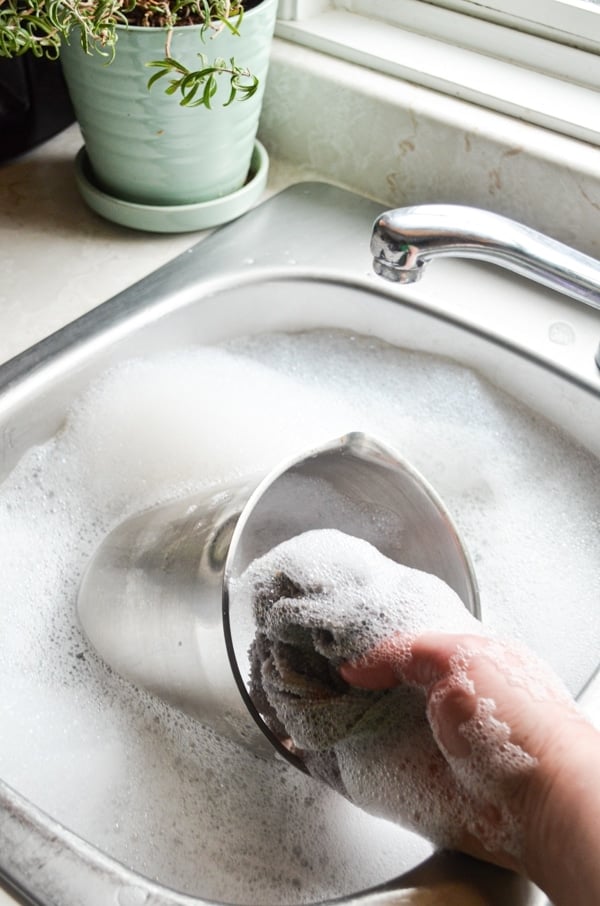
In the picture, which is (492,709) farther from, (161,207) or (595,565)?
(161,207)

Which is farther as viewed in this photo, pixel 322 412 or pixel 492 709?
pixel 322 412

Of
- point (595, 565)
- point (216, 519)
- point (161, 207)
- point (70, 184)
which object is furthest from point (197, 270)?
point (595, 565)

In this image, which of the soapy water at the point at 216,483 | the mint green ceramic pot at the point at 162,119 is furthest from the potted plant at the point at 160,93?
the soapy water at the point at 216,483

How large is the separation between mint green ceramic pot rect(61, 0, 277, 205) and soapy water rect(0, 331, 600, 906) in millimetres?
149

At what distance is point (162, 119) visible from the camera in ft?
2.32

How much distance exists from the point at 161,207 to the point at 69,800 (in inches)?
19.2

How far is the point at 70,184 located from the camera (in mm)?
854

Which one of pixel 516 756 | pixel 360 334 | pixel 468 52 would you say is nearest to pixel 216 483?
pixel 360 334

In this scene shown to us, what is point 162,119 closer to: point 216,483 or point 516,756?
point 216,483

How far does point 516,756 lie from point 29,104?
713 millimetres

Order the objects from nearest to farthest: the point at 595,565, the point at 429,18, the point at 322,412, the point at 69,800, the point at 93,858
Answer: the point at 93,858
the point at 69,800
the point at 595,565
the point at 322,412
the point at 429,18

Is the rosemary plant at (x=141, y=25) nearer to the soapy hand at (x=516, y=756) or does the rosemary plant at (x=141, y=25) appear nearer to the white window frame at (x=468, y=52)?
the white window frame at (x=468, y=52)

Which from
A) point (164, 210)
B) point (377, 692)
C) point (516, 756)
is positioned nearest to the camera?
point (516, 756)

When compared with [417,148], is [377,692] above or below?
below
